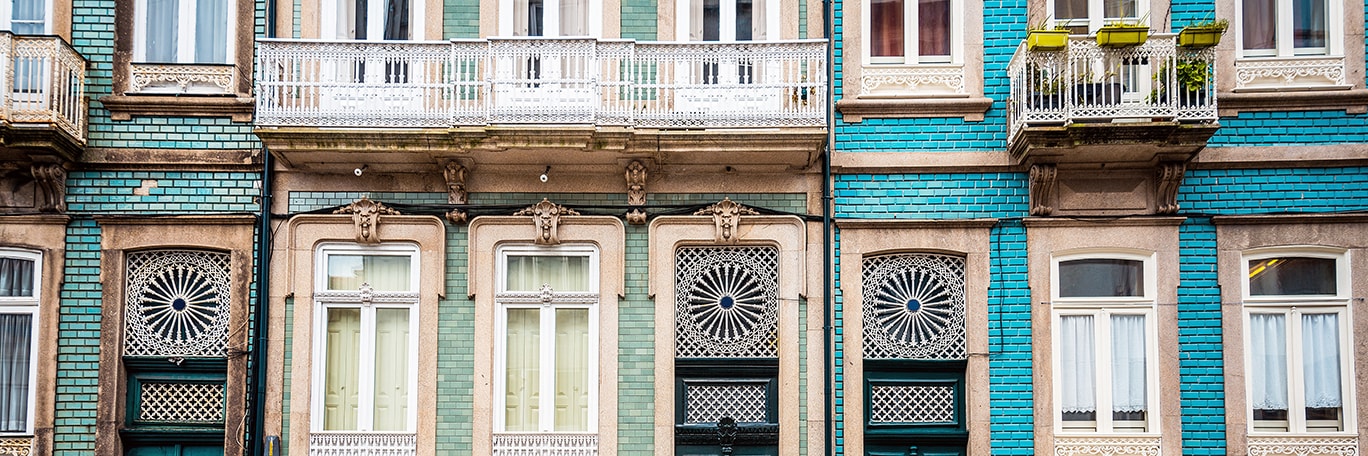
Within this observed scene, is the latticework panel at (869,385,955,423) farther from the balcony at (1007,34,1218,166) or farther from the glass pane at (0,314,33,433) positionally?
the glass pane at (0,314,33,433)

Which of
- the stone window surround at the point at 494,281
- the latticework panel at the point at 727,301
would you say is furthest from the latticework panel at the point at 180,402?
the latticework panel at the point at 727,301

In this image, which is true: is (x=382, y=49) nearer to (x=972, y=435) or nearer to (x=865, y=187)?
(x=865, y=187)

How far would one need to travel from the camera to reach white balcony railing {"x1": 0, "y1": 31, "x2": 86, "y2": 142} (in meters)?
11.1

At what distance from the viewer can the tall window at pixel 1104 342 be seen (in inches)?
459

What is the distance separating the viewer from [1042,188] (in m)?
11.6

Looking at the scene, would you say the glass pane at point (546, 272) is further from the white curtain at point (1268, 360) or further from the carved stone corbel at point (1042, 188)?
the white curtain at point (1268, 360)

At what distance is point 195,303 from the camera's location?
11859 mm

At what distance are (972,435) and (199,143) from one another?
884cm

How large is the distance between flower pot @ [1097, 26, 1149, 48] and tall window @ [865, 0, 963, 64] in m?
1.69

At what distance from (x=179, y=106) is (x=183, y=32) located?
3.27 feet

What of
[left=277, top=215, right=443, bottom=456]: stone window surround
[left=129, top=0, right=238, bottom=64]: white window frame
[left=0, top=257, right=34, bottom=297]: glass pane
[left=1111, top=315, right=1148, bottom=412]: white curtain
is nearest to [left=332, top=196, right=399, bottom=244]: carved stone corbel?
[left=277, top=215, right=443, bottom=456]: stone window surround

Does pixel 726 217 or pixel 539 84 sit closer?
pixel 539 84

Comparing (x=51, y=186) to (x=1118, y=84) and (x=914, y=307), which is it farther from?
(x=1118, y=84)

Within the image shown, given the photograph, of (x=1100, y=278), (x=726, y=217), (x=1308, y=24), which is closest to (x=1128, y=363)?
(x=1100, y=278)
